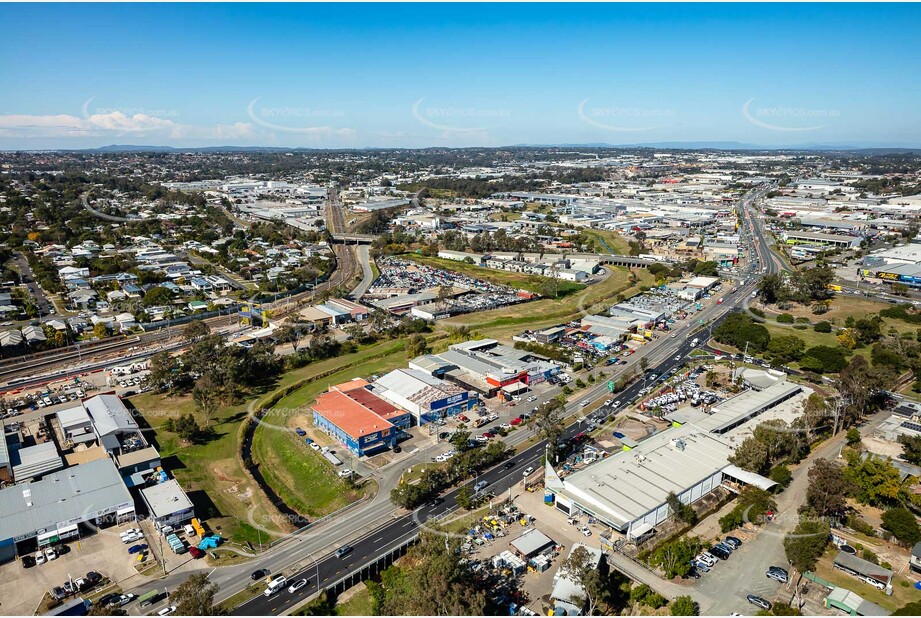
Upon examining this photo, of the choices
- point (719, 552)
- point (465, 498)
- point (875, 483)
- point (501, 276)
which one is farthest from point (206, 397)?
point (501, 276)

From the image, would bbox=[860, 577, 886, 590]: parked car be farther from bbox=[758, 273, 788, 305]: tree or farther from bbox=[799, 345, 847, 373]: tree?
bbox=[758, 273, 788, 305]: tree

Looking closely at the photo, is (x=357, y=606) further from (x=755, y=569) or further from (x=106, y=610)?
(x=755, y=569)

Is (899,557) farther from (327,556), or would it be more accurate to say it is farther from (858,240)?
(858,240)

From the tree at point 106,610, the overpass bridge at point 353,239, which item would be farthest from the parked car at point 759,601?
the overpass bridge at point 353,239

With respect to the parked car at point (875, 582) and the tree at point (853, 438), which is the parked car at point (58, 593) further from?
the tree at point (853, 438)

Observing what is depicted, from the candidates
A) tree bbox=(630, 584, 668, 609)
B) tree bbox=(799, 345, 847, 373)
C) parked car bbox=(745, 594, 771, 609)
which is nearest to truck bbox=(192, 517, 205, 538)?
tree bbox=(630, 584, 668, 609)

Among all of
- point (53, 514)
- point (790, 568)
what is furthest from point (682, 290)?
point (53, 514)

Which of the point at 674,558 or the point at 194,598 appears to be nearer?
the point at 194,598
